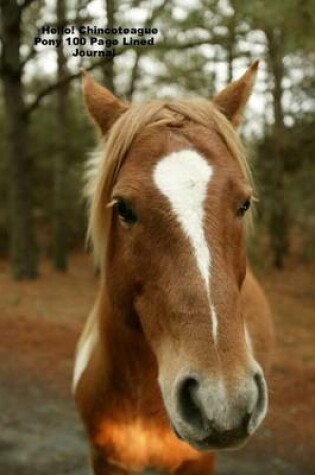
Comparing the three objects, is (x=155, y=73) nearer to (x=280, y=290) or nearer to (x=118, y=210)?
(x=280, y=290)

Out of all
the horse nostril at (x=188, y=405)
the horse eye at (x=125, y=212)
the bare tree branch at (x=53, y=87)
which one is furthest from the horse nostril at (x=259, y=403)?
the bare tree branch at (x=53, y=87)

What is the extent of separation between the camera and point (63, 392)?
6082 millimetres

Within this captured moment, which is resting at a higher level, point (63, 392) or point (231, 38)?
point (231, 38)

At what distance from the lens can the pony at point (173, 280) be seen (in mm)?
1779

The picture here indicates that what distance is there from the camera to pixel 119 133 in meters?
2.40

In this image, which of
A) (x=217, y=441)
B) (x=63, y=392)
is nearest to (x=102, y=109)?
(x=217, y=441)

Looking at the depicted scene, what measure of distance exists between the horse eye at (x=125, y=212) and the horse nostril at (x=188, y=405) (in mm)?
658

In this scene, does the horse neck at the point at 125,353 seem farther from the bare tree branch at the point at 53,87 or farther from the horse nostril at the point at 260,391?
the bare tree branch at the point at 53,87

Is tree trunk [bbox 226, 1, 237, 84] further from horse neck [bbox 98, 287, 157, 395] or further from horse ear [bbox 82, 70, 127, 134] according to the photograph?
horse neck [bbox 98, 287, 157, 395]

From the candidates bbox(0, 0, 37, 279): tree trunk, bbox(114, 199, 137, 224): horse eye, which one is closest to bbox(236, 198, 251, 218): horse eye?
bbox(114, 199, 137, 224): horse eye

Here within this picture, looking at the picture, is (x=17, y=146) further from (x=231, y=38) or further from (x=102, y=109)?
(x=102, y=109)

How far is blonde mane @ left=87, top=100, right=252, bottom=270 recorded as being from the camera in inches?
92.0

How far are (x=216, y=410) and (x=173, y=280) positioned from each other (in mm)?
462

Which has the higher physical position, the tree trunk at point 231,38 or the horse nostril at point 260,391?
the tree trunk at point 231,38
